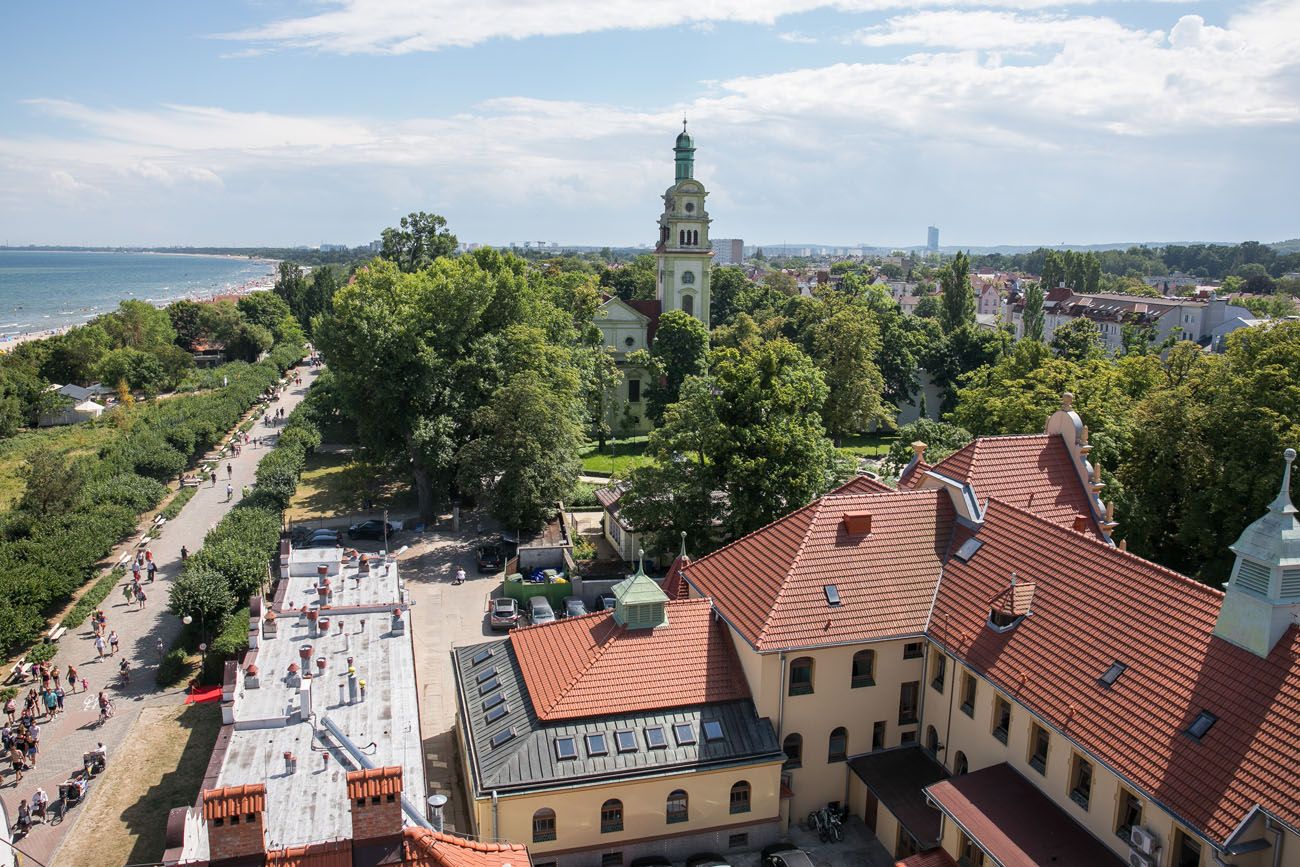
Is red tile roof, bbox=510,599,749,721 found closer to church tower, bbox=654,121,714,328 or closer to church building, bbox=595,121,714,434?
church building, bbox=595,121,714,434

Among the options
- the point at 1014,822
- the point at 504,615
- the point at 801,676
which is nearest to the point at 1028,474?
the point at 801,676

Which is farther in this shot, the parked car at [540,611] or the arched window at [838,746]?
the parked car at [540,611]

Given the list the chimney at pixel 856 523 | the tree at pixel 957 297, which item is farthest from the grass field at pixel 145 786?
the tree at pixel 957 297

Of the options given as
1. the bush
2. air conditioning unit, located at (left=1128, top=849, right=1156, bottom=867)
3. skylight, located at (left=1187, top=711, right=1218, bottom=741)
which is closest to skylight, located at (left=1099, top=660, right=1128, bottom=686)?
skylight, located at (left=1187, top=711, right=1218, bottom=741)

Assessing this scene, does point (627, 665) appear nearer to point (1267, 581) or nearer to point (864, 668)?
point (864, 668)

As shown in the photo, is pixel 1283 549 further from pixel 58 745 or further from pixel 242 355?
pixel 242 355

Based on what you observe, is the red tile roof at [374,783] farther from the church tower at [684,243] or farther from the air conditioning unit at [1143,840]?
the church tower at [684,243]

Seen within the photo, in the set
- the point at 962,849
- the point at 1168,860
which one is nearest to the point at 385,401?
the point at 962,849
